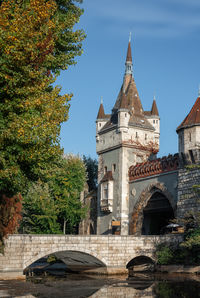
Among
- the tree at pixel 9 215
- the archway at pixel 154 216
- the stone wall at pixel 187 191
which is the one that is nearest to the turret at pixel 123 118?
the archway at pixel 154 216

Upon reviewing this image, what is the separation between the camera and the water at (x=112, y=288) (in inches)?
694

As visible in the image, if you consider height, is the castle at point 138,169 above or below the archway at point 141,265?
above

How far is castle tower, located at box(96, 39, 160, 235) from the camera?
3928cm

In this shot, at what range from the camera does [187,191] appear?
3139 cm

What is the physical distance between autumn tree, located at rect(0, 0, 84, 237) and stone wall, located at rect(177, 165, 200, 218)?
1831 cm

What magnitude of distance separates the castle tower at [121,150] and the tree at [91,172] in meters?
11.3

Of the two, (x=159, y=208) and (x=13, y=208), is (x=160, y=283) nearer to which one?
(x=13, y=208)

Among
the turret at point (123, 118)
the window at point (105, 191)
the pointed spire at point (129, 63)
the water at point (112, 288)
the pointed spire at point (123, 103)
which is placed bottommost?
the water at point (112, 288)

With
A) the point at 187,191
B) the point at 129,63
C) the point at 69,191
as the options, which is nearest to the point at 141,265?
the point at 187,191

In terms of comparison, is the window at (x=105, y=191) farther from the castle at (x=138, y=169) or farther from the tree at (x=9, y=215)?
the tree at (x=9, y=215)

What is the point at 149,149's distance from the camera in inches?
1628

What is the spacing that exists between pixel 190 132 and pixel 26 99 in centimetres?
2049

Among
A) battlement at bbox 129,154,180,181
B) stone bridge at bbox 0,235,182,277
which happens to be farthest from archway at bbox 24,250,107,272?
battlement at bbox 129,154,180,181

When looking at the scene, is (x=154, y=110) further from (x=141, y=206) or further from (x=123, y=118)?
(x=141, y=206)
